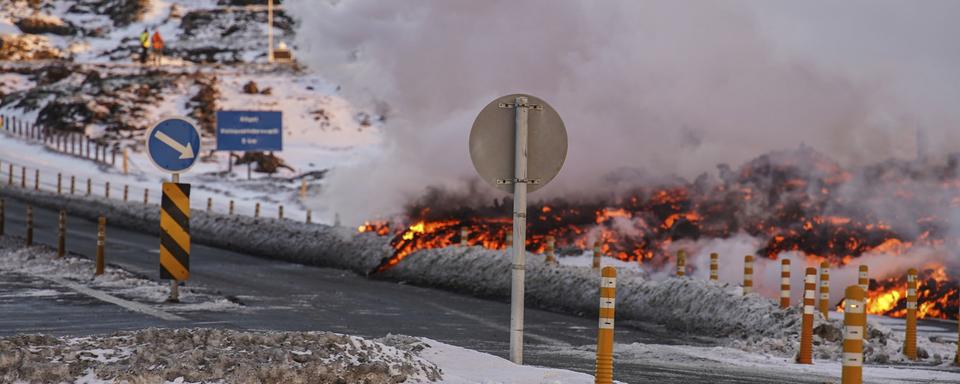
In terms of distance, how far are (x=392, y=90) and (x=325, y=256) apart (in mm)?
6311

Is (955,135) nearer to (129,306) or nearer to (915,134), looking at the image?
(915,134)

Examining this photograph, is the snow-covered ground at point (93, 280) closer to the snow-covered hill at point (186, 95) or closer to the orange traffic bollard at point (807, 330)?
the orange traffic bollard at point (807, 330)

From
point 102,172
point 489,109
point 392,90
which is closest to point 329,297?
point 489,109

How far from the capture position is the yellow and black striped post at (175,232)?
18.3 m

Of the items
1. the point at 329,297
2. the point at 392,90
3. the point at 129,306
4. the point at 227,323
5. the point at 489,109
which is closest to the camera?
the point at 489,109

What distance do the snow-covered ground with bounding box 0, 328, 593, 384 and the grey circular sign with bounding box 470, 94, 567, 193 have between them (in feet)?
5.08

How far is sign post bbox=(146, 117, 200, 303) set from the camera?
1777 cm

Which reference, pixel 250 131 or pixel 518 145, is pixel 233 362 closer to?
pixel 518 145

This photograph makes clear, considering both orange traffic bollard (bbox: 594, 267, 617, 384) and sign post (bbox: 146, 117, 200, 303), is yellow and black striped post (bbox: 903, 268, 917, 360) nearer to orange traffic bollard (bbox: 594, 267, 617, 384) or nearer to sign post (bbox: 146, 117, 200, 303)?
orange traffic bollard (bbox: 594, 267, 617, 384)

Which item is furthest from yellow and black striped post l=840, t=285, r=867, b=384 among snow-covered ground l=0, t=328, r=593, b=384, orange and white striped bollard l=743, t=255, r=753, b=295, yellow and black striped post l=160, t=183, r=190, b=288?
yellow and black striped post l=160, t=183, r=190, b=288

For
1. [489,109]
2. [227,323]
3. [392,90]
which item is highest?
[392,90]

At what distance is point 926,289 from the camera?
24.6 metres

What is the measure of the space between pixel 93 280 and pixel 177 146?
4809 millimetres

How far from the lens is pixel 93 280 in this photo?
21.6m
